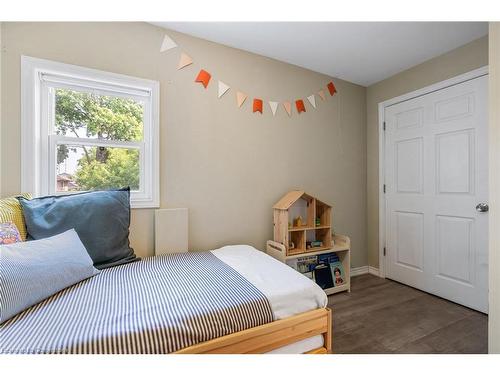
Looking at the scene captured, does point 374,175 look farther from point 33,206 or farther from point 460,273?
point 33,206

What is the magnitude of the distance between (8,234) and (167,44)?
165cm

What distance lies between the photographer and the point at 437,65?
2227mm

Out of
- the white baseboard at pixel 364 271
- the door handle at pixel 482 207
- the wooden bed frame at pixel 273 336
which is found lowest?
the white baseboard at pixel 364 271

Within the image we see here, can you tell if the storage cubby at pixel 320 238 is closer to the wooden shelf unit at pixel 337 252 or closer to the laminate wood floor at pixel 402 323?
the wooden shelf unit at pixel 337 252

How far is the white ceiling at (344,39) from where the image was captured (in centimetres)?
184

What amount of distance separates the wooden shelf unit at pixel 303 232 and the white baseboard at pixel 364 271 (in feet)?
1.61

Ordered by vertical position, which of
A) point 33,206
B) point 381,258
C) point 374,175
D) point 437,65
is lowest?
point 381,258

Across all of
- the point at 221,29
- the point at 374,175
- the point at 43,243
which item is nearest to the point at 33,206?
the point at 43,243

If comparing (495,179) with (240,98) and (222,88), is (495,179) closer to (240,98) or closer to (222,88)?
(240,98)

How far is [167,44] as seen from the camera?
190cm

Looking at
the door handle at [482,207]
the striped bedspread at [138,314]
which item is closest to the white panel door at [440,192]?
the door handle at [482,207]

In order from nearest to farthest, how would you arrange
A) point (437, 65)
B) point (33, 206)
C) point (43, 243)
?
point (43, 243), point (33, 206), point (437, 65)

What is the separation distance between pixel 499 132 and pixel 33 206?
258 centimetres

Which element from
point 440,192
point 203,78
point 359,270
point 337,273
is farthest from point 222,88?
point 359,270
